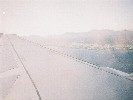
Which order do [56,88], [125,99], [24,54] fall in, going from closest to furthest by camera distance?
[125,99]
[56,88]
[24,54]

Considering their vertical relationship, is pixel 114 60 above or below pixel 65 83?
below

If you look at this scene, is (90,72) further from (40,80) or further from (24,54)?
(24,54)

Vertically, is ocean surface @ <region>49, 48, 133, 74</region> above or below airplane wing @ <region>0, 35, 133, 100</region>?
below

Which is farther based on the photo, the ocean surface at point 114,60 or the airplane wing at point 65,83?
the ocean surface at point 114,60

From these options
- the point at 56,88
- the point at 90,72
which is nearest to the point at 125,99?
the point at 56,88

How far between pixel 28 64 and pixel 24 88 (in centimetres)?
135

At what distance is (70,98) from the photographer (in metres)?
2.45

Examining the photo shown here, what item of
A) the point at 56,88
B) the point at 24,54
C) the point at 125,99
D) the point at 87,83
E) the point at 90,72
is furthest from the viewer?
the point at 24,54

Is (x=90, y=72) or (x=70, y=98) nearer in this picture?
(x=70, y=98)

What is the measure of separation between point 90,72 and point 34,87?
121cm

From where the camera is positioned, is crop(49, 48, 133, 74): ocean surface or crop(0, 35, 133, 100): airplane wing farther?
crop(49, 48, 133, 74): ocean surface

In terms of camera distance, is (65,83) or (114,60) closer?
(65,83)

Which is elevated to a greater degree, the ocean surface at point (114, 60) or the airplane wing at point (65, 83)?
the airplane wing at point (65, 83)

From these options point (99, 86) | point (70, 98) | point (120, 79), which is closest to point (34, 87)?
point (70, 98)
